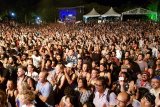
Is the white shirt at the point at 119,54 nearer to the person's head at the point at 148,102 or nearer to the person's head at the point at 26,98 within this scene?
the person's head at the point at 148,102

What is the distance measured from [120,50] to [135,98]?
20.9 feet

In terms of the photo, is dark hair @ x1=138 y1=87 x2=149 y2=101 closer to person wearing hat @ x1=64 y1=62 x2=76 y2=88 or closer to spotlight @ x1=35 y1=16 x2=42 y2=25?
person wearing hat @ x1=64 y1=62 x2=76 y2=88

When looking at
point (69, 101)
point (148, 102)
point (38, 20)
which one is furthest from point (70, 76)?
point (38, 20)

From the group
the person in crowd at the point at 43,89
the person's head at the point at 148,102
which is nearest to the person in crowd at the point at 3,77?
the person in crowd at the point at 43,89

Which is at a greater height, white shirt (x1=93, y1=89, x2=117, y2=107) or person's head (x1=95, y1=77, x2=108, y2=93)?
person's head (x1=95, y1=77, x2=108, y2=93)

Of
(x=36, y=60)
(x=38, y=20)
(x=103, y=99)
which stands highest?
(x=38, y=20)

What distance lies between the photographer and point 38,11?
7256cm

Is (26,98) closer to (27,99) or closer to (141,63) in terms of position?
(27,99)

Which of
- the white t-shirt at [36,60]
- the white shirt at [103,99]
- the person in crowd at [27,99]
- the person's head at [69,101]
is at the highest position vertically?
the white t-shirt at [36,60]

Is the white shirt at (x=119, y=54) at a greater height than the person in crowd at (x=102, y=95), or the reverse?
the white shirt at (x=119, y=54)

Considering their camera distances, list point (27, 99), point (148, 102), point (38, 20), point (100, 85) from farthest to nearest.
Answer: point (38, 20) → point (100, 85) → point (148, 102) → point (27, 99)

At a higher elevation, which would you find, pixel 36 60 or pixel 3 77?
pixel 36 60

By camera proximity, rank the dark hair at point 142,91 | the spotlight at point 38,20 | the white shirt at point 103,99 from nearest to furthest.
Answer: the white shirt at point 103,99, the dark hair at point 142,91, the spotlight at point 38,20

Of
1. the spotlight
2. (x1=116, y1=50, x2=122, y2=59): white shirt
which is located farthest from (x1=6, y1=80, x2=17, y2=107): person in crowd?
the spotlight
